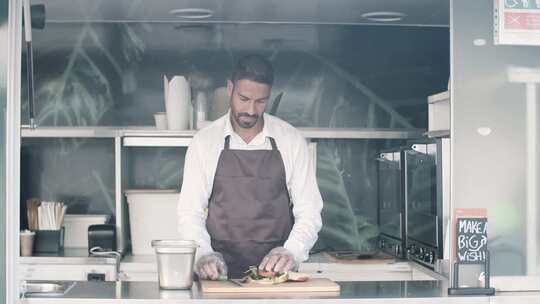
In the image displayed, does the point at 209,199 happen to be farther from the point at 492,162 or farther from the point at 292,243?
the point at 492,162

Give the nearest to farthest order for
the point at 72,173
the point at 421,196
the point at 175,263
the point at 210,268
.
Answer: the point at 175,263, the point at 210,268, the point at 421,196, the point at 72,173

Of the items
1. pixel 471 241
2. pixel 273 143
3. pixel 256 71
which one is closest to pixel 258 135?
pixel 273 143

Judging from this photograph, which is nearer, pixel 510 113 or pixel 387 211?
pixel 510 113

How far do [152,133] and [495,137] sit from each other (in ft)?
8.56

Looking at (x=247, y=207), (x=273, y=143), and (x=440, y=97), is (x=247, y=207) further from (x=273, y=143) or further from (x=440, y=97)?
(x=440, y=97)

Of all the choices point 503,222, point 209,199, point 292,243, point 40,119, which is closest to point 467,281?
point 503,222

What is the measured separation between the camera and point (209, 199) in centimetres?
505

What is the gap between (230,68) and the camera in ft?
20.7

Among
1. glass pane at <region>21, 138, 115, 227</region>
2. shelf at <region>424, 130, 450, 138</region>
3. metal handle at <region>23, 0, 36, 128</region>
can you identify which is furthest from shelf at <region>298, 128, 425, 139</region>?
metal handle at <region>23, 0, 36, 128</region>

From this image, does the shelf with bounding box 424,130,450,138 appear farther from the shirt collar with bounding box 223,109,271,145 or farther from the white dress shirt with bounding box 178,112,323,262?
the shirt collar with bounding box 223,109,271,145

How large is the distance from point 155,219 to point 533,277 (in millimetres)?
2787

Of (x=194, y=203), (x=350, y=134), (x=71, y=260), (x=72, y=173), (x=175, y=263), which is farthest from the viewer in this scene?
(x=72, y=173)

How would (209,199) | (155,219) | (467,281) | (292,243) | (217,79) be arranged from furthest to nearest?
(217,79)
(155,219)
(209,199)
(292,243)
(467,281)

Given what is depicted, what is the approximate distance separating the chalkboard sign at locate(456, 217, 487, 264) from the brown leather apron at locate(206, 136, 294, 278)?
4.88 feet
